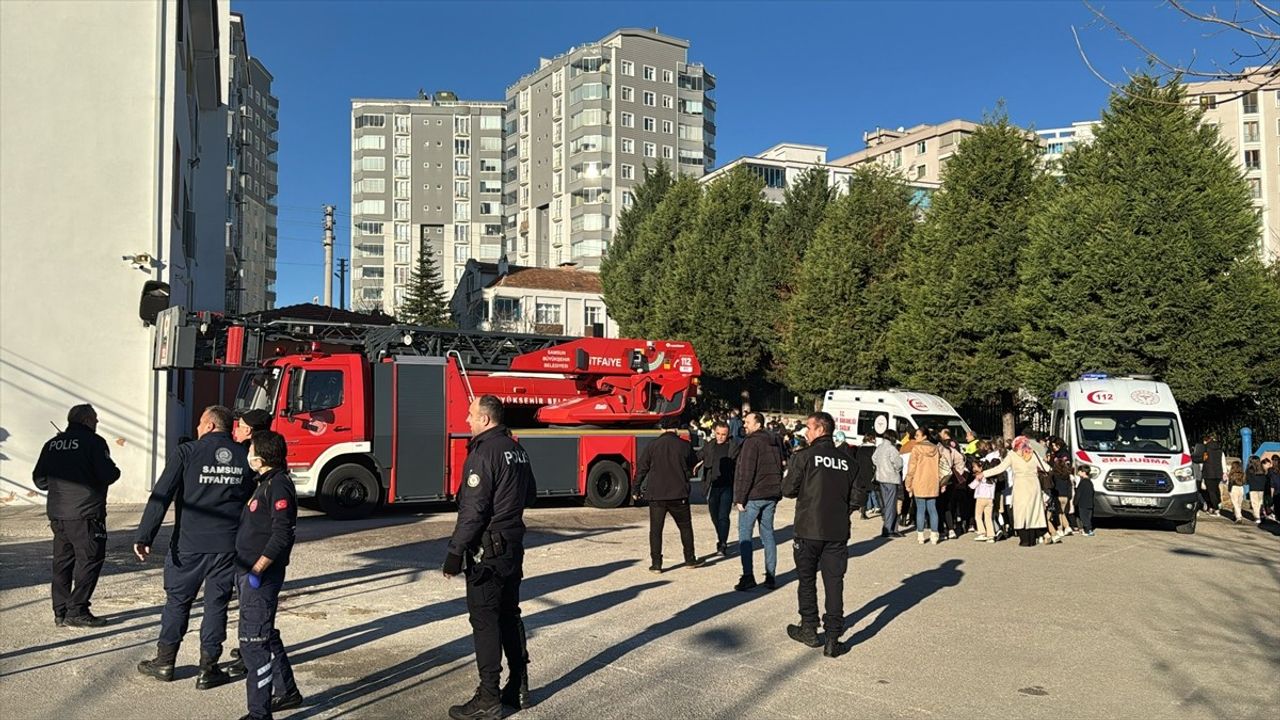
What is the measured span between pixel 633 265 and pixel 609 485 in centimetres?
3035

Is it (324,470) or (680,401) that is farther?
(680,401)

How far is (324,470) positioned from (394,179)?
100 metres

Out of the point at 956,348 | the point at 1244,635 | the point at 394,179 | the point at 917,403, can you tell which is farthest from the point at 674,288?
the point at 394,179

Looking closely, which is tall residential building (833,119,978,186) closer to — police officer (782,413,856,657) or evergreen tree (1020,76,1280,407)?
evergreen tree (1020,76,1280,407)

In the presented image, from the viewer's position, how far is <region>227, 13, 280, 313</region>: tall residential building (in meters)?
63.0

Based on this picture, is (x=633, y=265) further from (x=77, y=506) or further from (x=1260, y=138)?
(x=1260, y=138)

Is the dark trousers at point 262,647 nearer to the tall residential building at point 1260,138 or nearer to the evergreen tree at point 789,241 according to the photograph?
the evergreen tree at point 789,241

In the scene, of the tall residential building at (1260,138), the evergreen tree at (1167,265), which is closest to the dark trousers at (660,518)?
the evergreen tree at (1167,265)

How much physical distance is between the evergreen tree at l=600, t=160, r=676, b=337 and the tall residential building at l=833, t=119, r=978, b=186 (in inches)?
1407

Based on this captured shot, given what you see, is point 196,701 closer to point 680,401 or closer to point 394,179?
point 680,401

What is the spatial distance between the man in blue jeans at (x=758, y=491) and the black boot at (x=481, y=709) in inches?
201

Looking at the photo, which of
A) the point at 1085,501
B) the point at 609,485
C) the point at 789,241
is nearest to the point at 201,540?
the point at 609,485

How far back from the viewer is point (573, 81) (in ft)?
288

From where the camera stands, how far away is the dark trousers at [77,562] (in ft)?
27.1
